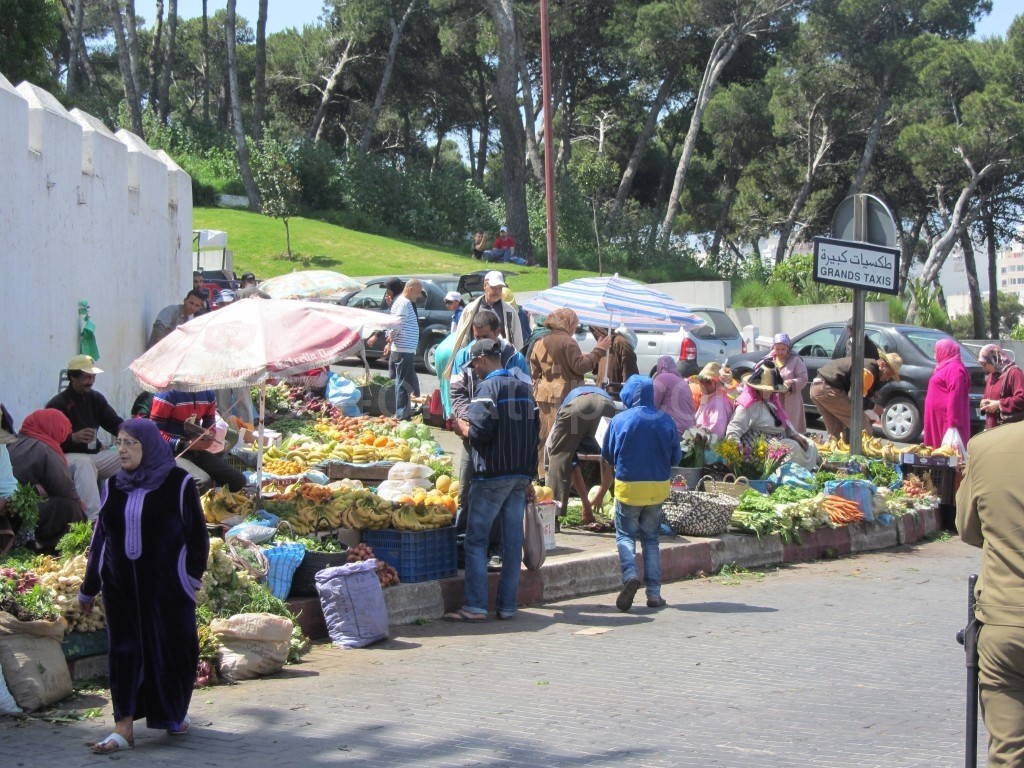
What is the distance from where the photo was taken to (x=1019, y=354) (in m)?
36.9

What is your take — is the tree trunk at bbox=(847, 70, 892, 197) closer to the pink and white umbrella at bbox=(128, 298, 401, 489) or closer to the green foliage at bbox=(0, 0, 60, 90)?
the green foliage at bbox=(0, 0, 60, 90)

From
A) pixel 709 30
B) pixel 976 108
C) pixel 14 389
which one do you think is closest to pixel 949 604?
pixel 14 389

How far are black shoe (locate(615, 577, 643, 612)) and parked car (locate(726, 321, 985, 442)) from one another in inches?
389

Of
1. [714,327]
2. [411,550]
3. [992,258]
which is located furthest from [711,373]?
[992,258]

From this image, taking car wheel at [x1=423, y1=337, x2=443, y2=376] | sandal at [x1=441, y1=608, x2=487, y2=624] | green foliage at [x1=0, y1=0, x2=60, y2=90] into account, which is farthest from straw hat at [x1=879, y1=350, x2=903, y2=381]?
green foliage at [x1=0, y1=0, x2=60, y2=90]

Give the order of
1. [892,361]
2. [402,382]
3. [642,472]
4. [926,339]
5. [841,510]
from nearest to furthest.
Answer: [642,472]
[841,510]
[892,361]
[402,382]
[926,339]

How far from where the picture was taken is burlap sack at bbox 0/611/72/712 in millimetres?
6645

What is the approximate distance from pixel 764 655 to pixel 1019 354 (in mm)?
31936

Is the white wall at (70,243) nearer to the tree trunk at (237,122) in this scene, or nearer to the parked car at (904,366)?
the parked car at (904,366)

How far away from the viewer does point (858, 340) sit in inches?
511

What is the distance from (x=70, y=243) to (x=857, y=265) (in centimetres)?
754

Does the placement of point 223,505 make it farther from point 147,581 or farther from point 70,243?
point 70,243

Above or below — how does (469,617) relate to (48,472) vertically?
below

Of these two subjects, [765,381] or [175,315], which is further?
[175,315]
